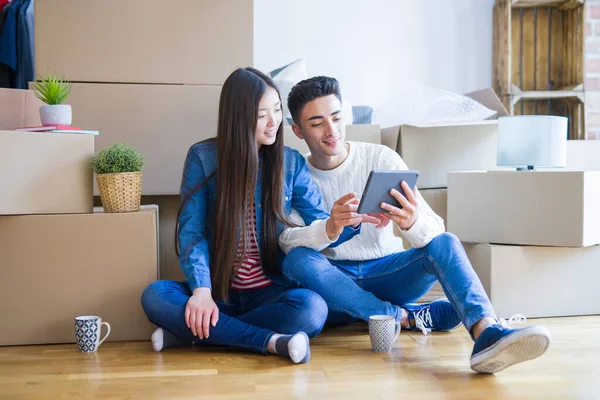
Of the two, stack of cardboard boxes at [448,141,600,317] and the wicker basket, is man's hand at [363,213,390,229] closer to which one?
stack of cardboard boxes at [448,141,600,317]

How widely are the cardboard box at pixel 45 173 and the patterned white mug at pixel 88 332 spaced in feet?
0.98

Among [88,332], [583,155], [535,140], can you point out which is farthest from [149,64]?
[583,155]

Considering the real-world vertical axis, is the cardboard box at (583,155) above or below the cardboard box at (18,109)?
below

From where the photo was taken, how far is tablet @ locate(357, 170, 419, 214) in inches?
61.8

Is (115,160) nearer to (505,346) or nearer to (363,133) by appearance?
(363,133)

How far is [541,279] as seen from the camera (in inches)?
82.8

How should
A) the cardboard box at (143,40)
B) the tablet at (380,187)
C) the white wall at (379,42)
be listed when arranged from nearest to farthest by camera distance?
the tablet at (380,187) → the cardboard box at (143,40) → the white wall at (379,42)

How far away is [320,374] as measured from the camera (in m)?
1.51

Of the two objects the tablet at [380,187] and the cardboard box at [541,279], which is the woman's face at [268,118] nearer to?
the tablet at [380,187]

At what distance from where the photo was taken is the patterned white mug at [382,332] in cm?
168

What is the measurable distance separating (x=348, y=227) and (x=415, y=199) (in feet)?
0.70

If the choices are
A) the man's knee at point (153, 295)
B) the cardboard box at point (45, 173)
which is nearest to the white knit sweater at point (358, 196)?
the man's knee at point (153, 295)

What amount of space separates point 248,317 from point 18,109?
2.90 feet

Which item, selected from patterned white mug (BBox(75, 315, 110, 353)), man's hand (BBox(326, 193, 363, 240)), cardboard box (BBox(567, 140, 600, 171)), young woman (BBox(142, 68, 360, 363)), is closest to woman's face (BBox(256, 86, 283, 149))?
young woman (BBox(142, 68, 360, 363))
